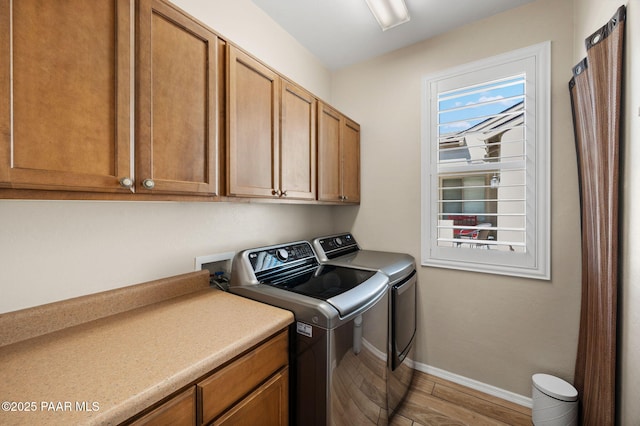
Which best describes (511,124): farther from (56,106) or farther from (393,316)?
(56,106)

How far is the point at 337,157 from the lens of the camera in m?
2.03

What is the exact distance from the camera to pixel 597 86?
125cm

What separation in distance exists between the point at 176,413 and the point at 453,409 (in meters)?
1.79

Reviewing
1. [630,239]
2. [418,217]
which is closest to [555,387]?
[630,239]

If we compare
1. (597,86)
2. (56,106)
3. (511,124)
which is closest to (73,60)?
(56,106)

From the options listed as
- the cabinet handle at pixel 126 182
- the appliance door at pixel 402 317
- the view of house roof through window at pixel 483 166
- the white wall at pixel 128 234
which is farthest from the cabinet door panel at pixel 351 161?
the cabinet handle at pixel 126 182

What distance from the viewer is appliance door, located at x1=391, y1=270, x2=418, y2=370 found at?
62.6 inches

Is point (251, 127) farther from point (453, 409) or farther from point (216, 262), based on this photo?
point (453, 409)

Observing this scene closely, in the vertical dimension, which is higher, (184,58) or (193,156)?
(184,58)

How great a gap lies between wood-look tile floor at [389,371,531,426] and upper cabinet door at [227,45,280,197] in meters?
1.69

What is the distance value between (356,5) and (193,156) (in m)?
1.56

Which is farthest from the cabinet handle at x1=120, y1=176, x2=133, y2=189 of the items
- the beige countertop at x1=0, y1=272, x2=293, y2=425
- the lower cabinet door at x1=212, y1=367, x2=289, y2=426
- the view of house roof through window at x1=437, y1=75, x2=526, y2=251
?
the view of house roof through window at x1=437, y1=75, x2=526, y2=251

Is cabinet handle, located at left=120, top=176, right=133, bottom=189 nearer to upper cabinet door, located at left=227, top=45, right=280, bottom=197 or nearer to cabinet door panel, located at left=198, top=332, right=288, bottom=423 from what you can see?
upper cabinet door, located at left=227, top=45, right=280, bottom=197

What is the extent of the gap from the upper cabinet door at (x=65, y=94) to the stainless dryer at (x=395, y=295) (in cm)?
142
